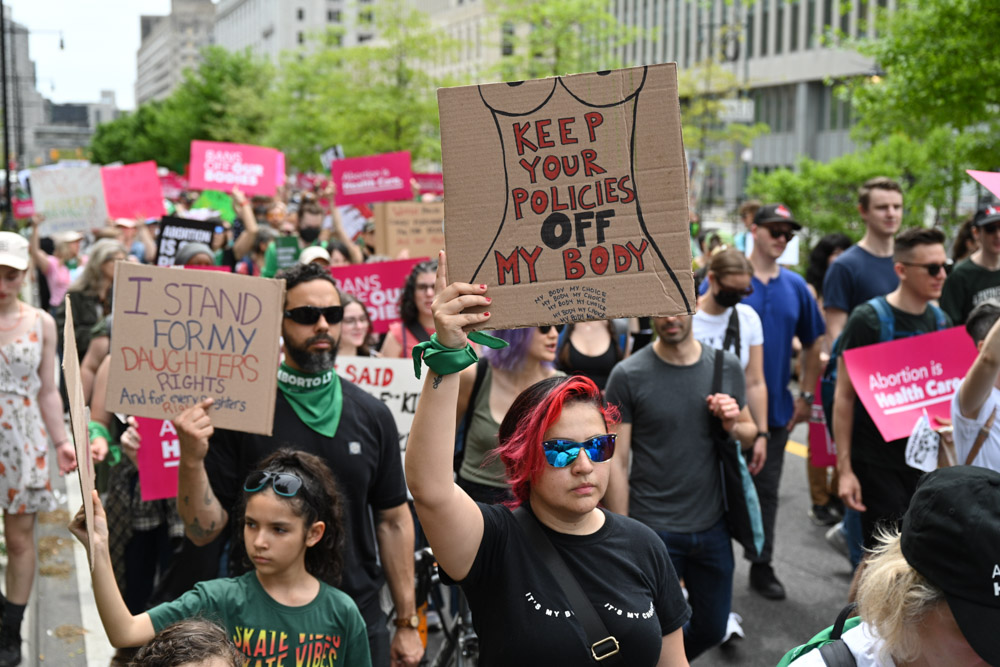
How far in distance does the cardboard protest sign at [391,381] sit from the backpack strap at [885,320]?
94.0 inches

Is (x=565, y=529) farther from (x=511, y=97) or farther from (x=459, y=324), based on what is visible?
(x=511, y=97)

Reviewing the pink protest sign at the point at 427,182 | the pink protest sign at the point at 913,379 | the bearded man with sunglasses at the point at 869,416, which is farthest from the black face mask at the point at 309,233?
the pink protest sign at the point at 913,379

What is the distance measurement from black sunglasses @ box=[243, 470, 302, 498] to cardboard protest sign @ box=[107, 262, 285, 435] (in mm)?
412

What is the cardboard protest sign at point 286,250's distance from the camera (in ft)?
30.5

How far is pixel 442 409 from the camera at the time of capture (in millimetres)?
2518

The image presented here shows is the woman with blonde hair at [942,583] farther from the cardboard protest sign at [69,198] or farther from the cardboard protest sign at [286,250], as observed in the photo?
the cardboard protest sign at [69,198]

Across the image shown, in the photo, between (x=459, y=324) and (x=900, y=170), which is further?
(x=900, y=170)

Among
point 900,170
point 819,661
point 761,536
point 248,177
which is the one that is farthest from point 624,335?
point 900,170

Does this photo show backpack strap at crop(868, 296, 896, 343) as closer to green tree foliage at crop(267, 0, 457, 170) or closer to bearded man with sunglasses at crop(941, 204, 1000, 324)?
bearded man with sunglasses at crop(941, 204, 1000, 324)

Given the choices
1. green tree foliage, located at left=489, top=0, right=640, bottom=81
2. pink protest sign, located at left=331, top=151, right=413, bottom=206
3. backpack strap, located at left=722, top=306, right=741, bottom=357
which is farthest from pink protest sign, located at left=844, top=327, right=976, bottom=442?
green tree foliage, located at left=489, top=0, right=640, bottom=81

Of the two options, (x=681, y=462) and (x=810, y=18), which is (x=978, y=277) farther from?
(x=810, y=18)

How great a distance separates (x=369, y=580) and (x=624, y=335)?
2957mm

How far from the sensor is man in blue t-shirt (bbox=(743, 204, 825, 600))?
6.48 m

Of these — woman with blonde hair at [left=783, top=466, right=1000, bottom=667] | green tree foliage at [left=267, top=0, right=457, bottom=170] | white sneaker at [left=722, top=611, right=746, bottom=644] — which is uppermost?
green tree foliage at [left=267, top=0, right=457, bottom=170]
